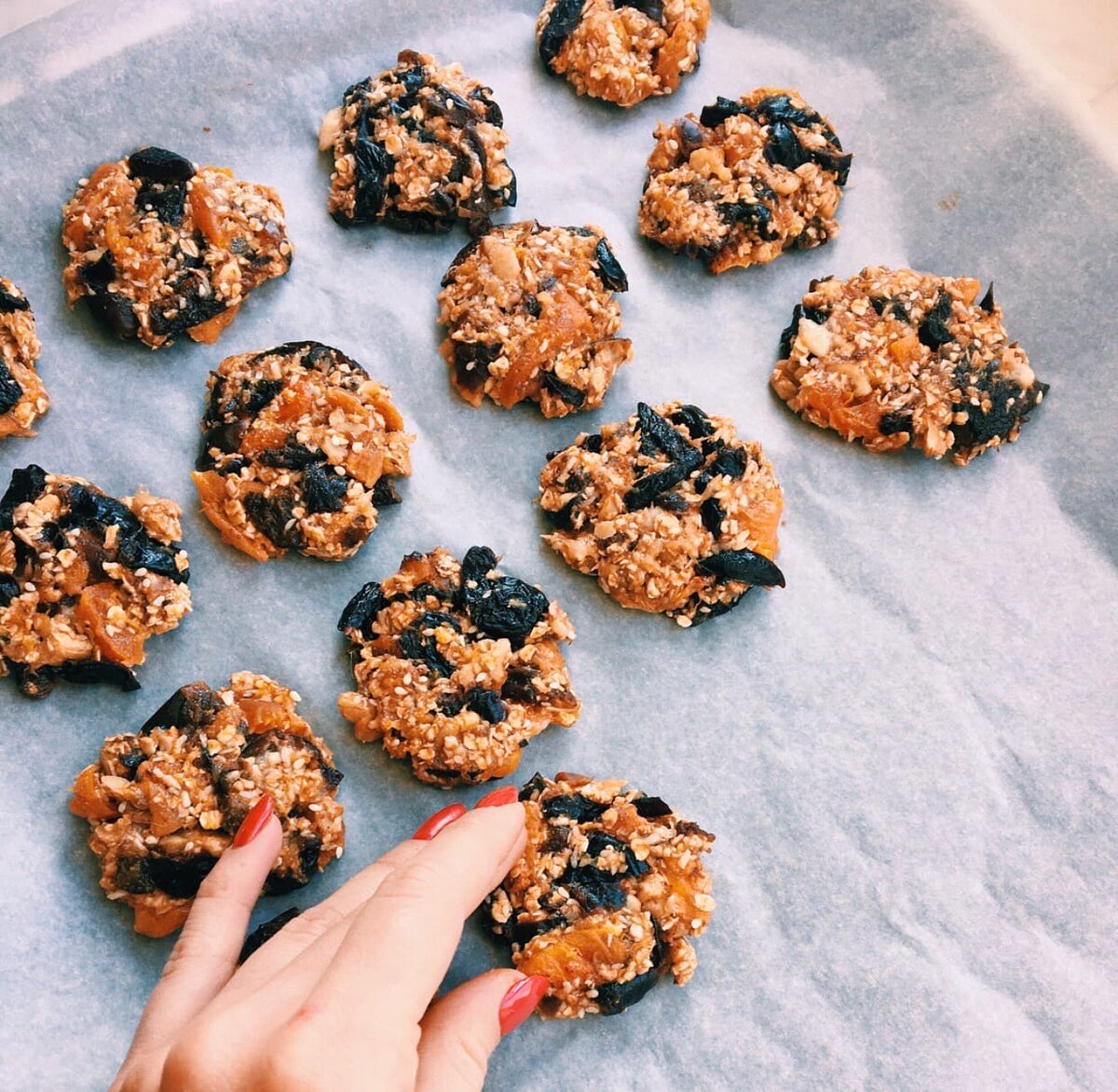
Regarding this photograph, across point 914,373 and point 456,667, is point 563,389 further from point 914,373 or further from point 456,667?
point 914,373

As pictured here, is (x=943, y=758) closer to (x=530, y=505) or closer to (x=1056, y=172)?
(x=530, y=505)

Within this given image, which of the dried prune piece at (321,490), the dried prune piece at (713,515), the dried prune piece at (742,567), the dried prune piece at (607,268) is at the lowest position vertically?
the dried prune piece at (321,490)

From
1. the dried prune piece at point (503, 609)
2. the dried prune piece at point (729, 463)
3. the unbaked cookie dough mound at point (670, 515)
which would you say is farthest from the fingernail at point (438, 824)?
the dried prune piece at point (729, 463)

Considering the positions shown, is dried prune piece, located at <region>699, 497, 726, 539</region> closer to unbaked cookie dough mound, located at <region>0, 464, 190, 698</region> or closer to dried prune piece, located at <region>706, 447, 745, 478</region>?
dried prune piece, located at <region>706, 447, 745, 478</region>

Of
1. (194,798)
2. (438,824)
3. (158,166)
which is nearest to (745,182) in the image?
(158,166)

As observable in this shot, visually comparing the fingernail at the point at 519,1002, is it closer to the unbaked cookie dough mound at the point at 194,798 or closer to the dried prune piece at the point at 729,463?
the unbaked cookie dough mound at the point at 194,798

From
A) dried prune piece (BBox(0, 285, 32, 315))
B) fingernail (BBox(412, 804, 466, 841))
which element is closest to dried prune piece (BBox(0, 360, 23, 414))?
dried prune piece (BBox(0, 285, 32, 315))
